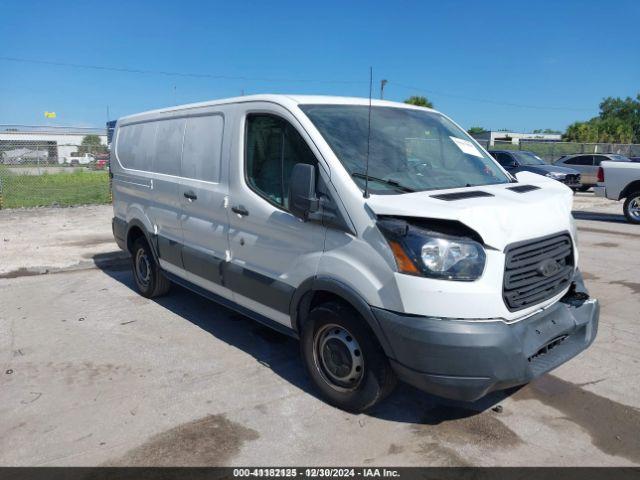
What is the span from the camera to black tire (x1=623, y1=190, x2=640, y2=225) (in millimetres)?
12258

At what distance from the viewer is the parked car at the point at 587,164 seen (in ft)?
68.8

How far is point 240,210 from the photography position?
163 inches

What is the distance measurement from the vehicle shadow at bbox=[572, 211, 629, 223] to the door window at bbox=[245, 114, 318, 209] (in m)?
11.5

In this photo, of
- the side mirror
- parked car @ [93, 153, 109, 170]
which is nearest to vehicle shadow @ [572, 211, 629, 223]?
the side mirror

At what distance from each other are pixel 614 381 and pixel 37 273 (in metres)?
7.37

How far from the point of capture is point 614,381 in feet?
13.2

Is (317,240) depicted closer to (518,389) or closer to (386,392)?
(386,392)

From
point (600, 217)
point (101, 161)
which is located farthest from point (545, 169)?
point (101, 161)

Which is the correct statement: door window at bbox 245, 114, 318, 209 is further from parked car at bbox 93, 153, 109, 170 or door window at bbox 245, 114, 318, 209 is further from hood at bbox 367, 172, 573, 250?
parked car at bbox 93, 153, 109, 170

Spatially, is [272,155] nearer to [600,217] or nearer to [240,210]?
[240,210]

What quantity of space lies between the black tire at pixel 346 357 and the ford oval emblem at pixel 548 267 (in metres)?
1.12

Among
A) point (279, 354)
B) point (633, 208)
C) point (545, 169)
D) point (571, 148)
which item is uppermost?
point (571, 148)

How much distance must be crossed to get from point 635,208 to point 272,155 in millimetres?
11499

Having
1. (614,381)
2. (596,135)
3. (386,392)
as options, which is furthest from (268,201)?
(596,135)
